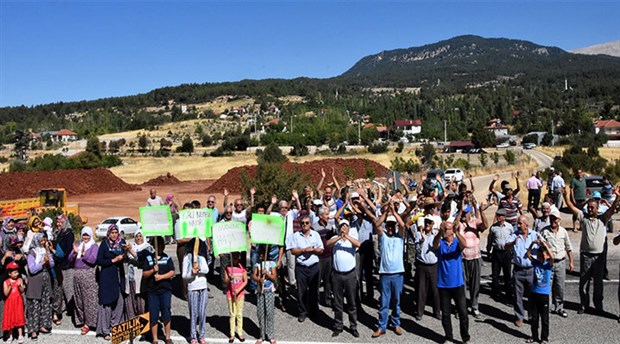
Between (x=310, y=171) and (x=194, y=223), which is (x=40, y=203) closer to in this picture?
(x=310, y=171)

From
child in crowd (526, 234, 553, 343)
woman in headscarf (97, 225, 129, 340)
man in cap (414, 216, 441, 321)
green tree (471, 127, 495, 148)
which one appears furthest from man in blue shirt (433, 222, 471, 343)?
green tree (471, 127, 495, 148)

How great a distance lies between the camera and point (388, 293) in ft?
27.1

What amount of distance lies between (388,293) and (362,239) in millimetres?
1391

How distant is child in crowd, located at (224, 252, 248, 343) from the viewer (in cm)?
800

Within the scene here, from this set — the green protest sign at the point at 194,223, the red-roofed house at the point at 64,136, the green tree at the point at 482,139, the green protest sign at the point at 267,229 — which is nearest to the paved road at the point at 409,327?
the green protest sign at the point at 267,229

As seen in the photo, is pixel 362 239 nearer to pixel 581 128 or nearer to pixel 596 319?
pixel 596 319

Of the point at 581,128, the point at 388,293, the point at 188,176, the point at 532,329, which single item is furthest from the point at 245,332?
the point at 581,128

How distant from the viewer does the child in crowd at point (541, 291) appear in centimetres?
773

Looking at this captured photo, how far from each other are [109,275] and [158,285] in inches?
38.6

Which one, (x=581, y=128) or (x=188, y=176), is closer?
(x=188, y=176)

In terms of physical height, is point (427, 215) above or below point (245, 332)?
above

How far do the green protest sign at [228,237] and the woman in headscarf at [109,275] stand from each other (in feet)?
4.49

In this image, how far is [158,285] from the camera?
25.6ft

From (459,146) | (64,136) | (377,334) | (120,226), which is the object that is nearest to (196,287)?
(377,334)
